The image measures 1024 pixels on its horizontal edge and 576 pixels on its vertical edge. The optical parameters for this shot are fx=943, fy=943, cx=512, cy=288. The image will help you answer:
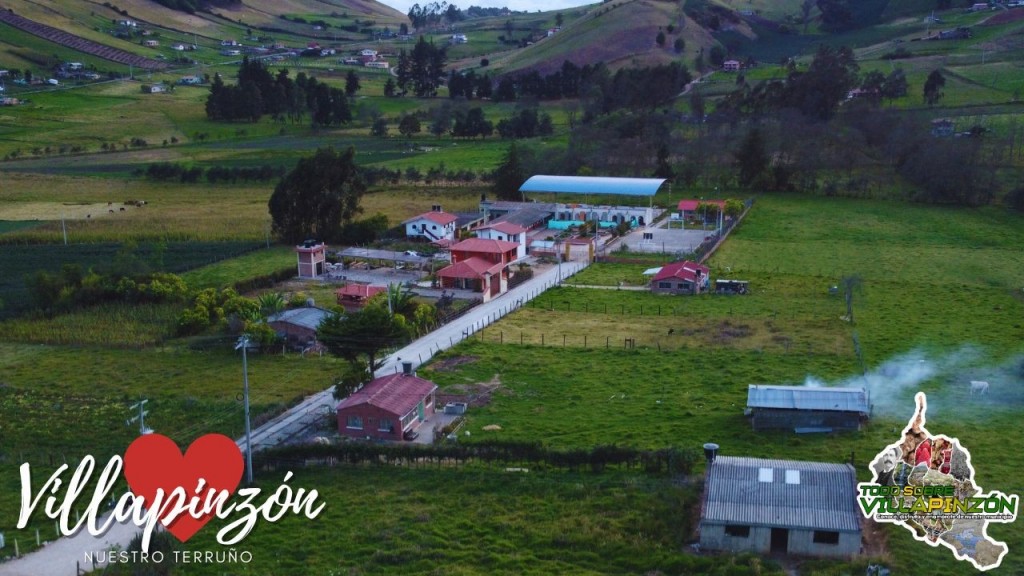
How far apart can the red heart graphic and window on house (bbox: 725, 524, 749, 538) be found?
9.19 m

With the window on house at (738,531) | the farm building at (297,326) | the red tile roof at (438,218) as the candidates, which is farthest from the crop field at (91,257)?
the window on house at (738,531)

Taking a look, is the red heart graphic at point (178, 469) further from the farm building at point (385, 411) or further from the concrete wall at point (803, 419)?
the concrete wall at point (803, 419)

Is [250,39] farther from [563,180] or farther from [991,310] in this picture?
[991,310]

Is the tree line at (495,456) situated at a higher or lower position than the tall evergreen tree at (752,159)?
lower

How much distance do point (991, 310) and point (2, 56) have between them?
11139 cm

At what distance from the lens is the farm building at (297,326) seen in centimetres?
3127

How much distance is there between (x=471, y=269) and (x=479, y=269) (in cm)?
33

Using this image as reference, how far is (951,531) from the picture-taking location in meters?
14.7

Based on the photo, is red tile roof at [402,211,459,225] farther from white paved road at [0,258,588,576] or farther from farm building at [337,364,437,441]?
farm building at [337,364,437,441]

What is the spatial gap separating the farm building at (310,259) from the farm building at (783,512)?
26864 mm

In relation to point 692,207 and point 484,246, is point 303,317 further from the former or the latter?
point 692,207

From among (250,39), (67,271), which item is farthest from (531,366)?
(250,39)

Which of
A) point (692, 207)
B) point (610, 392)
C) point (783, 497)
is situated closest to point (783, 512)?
point (783, 497)

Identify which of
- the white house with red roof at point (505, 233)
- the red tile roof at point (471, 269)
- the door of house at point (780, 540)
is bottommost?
the door of house at point (780, 540)
